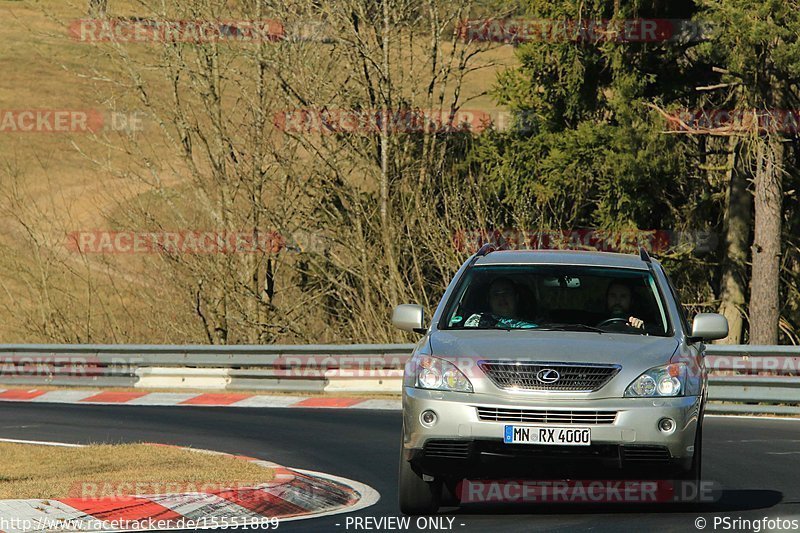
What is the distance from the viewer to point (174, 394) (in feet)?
72.5

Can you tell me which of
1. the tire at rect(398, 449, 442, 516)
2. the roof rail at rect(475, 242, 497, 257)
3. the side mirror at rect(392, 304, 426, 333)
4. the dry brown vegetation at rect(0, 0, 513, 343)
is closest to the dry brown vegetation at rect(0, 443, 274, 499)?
the tire at rect(398, 449, 442, 516)

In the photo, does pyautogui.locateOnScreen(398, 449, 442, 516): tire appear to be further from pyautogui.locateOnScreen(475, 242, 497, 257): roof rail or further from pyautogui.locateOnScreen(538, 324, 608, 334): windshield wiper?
pyautogui.locateOnScreen(475, 242, 497, 257): roof rail

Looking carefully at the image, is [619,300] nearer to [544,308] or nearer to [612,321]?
[612,321]

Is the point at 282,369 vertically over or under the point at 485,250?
under

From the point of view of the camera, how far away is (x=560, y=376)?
341 inches

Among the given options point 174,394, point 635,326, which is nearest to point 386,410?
point 174,394

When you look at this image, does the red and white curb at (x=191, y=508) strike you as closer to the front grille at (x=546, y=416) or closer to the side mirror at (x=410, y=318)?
the side mirror at (x=410, y=318)

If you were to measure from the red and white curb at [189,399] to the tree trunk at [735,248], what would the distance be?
10320 mm

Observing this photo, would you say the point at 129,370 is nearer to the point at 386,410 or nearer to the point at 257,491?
the point at 386,410

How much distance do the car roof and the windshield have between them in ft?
0.16

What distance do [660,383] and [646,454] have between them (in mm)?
451

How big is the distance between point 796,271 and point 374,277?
8.48m

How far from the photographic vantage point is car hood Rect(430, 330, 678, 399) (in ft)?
28.6

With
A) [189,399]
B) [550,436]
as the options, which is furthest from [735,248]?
[550,436]
